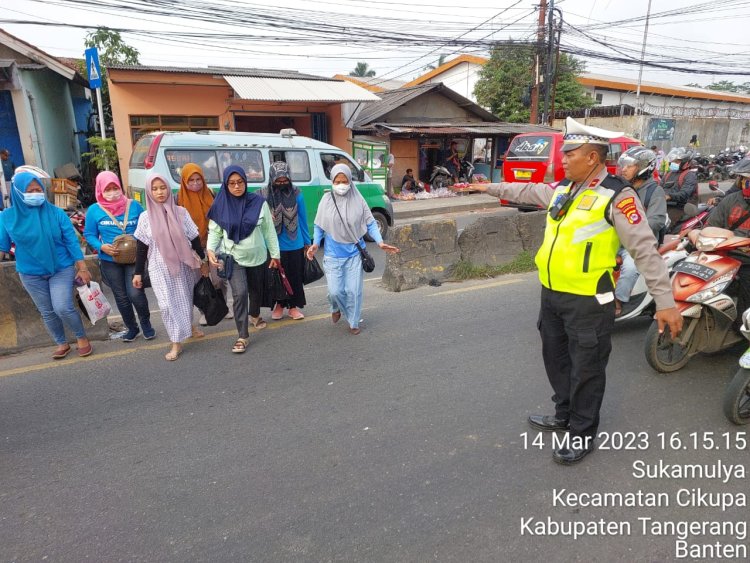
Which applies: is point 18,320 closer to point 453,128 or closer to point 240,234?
point 240,234

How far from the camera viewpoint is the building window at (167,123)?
1447 centimetres

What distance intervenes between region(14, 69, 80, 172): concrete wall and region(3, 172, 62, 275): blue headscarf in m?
10.8

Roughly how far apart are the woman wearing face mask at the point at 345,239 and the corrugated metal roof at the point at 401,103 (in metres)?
13.1

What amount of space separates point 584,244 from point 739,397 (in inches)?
63.4

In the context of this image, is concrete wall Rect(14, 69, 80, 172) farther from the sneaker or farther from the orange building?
the sneaker

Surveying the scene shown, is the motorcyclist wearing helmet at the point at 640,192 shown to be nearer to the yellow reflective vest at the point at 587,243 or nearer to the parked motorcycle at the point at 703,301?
the parked motorcycle at the point at 703,301

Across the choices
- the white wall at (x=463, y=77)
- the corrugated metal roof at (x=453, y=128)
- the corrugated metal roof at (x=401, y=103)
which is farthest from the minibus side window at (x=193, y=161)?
the white wall at (x=463, y=77)

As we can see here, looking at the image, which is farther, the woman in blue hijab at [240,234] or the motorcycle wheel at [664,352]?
the woman in blue hijab at [240,234]

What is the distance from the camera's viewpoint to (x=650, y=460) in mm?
2924

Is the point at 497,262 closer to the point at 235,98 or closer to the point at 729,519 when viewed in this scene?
the point at 729,519

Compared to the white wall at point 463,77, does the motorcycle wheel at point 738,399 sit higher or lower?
lower

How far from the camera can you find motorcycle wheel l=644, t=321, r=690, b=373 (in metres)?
3.87

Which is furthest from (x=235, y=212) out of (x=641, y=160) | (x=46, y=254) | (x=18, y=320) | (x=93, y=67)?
(x=93, y=67)

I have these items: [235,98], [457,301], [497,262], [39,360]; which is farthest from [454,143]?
[39,360]
